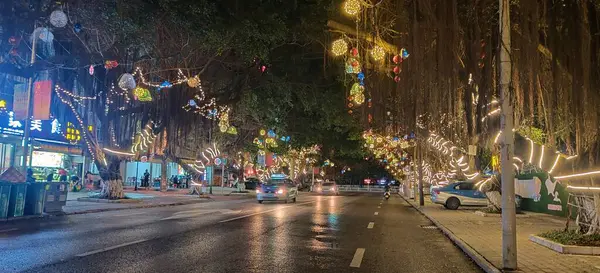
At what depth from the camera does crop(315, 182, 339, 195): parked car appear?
5206 cm

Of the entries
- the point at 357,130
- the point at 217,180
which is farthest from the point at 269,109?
the point at 217,180

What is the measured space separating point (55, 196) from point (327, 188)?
37352mm

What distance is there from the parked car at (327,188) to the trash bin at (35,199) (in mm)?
36875

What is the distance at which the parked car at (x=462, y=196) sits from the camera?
88.3ft

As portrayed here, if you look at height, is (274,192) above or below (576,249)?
above

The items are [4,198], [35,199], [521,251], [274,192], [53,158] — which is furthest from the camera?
[53,158]

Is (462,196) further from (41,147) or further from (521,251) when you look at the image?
(41,147)

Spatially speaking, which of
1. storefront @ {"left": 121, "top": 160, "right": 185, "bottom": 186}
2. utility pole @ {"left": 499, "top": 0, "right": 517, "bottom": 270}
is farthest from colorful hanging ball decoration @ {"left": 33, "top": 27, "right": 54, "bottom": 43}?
storefront @ {"left": 121, "top": 160, "right": 185, "bottom": 186}

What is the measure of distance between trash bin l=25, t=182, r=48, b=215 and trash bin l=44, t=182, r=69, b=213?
0.89 feet

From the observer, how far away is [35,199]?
1694 cm

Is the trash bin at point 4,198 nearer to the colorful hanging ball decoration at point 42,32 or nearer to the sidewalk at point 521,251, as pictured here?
the colorful hanging ball decoration at point 42,32

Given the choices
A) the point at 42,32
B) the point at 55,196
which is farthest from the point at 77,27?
the point at 55,196

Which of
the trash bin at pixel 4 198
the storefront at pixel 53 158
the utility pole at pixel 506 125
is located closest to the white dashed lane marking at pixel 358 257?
the utility pole at pixel 506 125

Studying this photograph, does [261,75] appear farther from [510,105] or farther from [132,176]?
[132,176]
